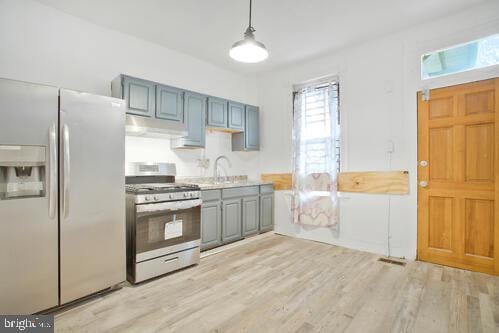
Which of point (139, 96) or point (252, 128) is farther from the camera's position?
point (252, 128)

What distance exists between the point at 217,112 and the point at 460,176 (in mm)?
3211

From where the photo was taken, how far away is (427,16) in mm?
2932

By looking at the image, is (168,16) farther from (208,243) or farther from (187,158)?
(208,243)

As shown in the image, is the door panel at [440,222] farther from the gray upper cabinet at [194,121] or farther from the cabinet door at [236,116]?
the gray upper cabinet at [194,121]

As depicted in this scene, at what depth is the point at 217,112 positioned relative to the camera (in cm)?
399

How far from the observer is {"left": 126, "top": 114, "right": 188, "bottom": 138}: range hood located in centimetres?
297

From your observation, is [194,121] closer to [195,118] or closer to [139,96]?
[195,118]

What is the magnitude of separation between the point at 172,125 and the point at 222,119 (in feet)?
3.27

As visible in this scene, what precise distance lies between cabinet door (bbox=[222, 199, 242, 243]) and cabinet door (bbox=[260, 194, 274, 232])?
536 mm

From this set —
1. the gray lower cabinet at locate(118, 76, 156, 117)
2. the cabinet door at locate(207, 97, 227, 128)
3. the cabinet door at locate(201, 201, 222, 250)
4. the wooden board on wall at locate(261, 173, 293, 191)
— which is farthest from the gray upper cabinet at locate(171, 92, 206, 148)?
the wooden board on wall at locate(261, 173, 293, 191)

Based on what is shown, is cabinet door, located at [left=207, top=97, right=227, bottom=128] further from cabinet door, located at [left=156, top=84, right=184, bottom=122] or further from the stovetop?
the stovetop

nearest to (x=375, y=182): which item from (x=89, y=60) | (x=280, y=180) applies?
(x=280, y=180)

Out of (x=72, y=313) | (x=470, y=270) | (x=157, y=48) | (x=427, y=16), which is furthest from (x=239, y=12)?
(x=470, y=270)

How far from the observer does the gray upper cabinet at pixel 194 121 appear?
356 centimetres
